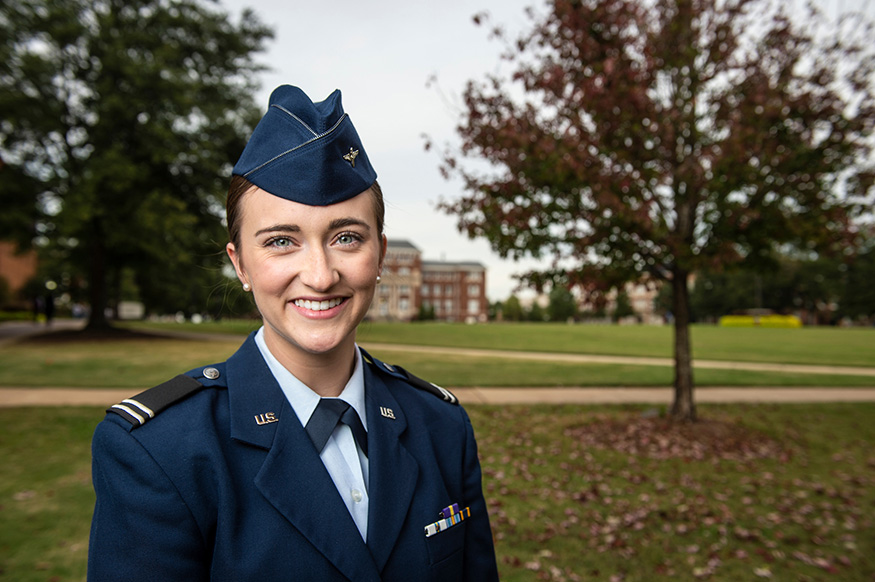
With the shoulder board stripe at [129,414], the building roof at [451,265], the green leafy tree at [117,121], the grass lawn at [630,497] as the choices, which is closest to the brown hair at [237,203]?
the shoulder board stripe at [129,414]

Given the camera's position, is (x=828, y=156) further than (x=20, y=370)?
No

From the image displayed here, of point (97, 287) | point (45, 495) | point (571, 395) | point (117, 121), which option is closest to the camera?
point (45, 495)

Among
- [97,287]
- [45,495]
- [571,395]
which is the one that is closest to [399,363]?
[571,395]

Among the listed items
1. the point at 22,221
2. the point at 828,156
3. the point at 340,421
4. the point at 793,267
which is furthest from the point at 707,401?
the point at 793,267

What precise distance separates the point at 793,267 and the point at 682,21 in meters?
73.5

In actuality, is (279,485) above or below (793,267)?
below

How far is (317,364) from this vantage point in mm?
1570

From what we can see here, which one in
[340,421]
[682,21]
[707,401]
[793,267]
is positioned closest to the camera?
[340,421]

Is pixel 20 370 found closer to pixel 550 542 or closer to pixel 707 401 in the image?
pixel 550 542

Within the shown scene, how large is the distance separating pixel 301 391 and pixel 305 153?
0.65 meters

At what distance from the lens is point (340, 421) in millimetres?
1564

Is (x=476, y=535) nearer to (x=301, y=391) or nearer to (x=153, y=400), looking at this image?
(x=301, y=391)

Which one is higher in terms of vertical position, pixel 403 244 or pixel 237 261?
pixel 403 244

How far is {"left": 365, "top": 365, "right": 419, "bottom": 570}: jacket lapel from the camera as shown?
1.46 m
